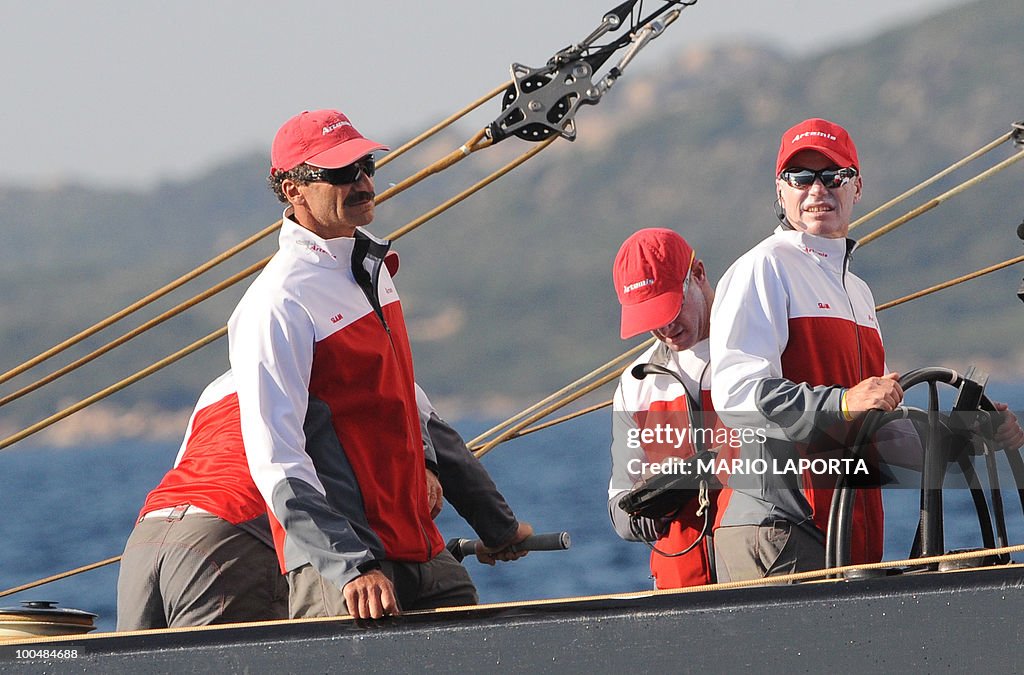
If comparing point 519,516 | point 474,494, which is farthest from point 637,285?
point 519,516

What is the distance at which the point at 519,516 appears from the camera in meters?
38.9

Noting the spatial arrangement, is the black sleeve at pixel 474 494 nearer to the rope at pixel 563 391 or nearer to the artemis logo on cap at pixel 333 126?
the artemis logo on cap at pixel 333 126

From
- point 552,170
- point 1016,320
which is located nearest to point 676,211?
point 552,170

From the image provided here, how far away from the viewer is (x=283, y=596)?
4.48 m

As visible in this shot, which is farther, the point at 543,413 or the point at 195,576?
the point at 543,413

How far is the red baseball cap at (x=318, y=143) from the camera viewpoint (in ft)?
12.4

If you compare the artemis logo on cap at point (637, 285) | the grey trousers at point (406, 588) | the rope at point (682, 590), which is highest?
the artemis logo on cap at point (637, 285)

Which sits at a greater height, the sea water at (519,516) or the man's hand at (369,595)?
the sea water at (519,516)

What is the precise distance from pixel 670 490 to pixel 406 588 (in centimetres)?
65

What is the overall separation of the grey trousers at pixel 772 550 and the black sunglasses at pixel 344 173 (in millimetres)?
1087

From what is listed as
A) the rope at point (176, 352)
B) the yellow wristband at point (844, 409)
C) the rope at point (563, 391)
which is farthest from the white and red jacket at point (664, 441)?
the rope at point (176, 352)

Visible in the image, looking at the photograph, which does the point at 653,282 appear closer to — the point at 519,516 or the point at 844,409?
the point at 844,409

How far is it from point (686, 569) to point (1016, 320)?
14380cm

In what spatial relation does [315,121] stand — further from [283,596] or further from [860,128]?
[860,128]
